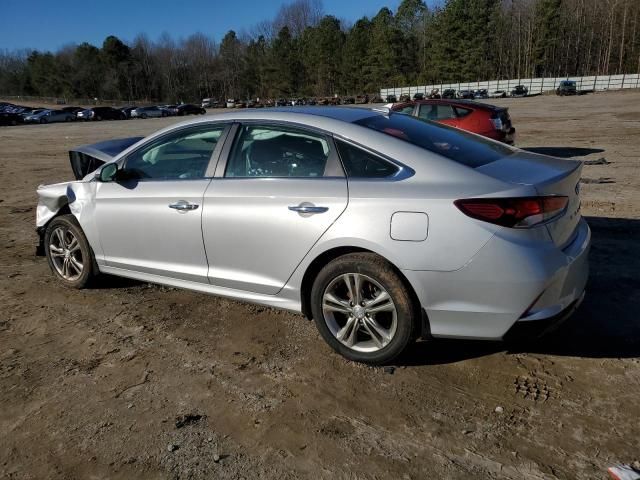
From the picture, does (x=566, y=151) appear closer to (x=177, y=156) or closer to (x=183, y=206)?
(x=177, y=156)

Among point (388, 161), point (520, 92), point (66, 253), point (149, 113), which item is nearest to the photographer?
point (388, 161)

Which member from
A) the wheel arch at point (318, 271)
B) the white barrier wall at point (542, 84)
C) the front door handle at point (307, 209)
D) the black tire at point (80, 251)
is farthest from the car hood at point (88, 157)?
the white barrier wall at point (542, 84)

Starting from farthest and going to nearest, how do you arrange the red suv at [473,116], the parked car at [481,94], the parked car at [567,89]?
the parked car at [481,94] → the parked car at [567,89] → the red suv at [473,116]

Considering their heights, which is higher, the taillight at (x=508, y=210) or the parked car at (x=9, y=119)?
the taillight at (x=508, y=210)

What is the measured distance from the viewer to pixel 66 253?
15.8 ft

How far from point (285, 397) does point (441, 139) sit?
1.94 m

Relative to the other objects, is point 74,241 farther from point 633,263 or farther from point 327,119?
point 633,263

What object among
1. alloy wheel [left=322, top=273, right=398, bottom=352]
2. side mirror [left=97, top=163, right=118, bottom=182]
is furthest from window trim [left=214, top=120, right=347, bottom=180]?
side mirror [left=97, top=163, right=118, bottom=182]

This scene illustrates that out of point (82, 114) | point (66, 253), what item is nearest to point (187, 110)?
point (82, 114)

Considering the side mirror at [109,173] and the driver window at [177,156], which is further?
the side mirror at [109,173]

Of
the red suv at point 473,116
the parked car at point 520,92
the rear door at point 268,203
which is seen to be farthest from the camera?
the parked car at point 520,92

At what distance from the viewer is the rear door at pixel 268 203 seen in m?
3.26

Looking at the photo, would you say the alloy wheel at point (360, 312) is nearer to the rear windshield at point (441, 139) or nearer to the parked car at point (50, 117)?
the rear windshield at point (441, 139)

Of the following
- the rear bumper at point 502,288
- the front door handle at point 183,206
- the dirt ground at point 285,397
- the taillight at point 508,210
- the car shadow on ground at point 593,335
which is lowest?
the dirt ground at point 285,397
